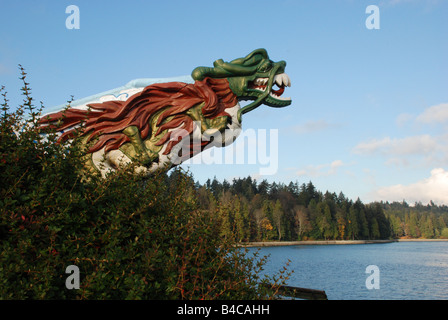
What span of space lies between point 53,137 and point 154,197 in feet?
3.16

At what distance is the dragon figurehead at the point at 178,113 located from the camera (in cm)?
604

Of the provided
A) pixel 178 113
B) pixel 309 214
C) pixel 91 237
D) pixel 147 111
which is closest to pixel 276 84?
pixel 178 113

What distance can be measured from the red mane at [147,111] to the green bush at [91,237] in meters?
2.58

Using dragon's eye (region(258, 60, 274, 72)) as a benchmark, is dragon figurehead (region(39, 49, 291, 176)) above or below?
below

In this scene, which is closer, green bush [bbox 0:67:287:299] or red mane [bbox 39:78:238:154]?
green bush [bbox 0:67:287:299]

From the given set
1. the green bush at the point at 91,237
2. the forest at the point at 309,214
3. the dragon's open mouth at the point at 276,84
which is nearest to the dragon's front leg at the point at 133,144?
the dragon's open mouth at the point at 276,84

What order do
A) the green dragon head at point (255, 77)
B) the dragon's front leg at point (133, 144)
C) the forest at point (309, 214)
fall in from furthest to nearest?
1. the forest at point (309, 214)
2. the green dragon head at point (255, 77)
3. the dragon's front leg at point (133, 144)

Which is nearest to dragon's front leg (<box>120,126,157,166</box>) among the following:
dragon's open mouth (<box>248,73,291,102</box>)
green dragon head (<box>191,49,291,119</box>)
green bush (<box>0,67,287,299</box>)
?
green dragon head (<box>191,49,291,119</box>)

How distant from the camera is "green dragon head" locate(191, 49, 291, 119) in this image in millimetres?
6621

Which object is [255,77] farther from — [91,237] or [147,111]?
[91,237]

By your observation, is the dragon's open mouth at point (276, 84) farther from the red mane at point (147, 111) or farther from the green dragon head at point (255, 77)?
the red mane at point (147, 111)

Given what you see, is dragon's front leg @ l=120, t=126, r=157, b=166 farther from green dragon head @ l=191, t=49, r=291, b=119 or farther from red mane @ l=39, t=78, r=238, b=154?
green dragon head @ l=191, t=49, r=291, b=119

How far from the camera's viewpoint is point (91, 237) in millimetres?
2641

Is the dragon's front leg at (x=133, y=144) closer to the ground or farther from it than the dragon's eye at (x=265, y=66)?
closer to the ground
